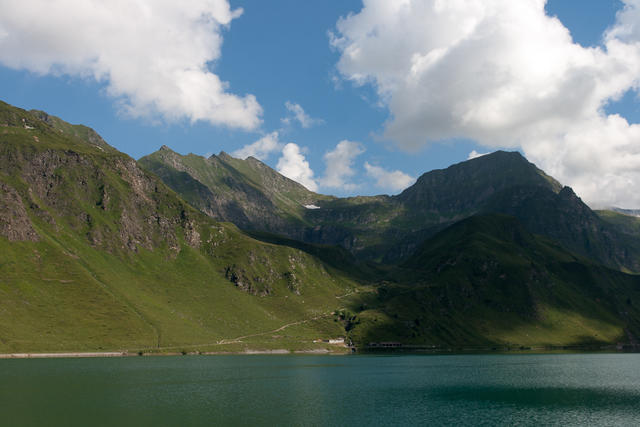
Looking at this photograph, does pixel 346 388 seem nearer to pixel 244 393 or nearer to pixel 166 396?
pixel 244 393

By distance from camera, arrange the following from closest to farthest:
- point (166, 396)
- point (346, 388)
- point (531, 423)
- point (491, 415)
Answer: point (531, 423) < point (491, 415) < point (166, 396) < point (346, 388)

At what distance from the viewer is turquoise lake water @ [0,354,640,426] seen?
322 ft

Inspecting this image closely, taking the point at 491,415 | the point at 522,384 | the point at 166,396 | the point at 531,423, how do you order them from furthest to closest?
the point at 522,384 < the point at 166,396 < the point at 491,415 < the point at 531,423

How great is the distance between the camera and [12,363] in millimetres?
190250

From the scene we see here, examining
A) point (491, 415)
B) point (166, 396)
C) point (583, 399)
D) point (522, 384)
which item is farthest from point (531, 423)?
point (166, 396)

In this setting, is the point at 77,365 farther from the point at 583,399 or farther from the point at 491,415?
the point at 583,399

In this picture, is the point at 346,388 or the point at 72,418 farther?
the point at 346,388

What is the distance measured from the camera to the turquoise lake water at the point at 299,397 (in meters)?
98.1

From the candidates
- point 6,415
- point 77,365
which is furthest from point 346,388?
point 77,365

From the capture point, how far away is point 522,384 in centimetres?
15838

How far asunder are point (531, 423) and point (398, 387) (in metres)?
54.8

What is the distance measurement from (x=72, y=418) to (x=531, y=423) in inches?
3411

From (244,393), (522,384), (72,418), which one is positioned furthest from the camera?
(522,384)

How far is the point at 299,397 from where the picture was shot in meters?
125
